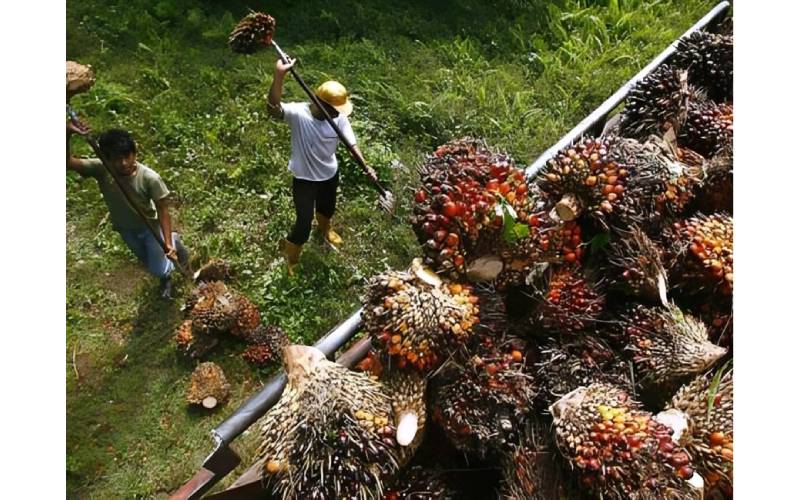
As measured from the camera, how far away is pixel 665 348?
6.13ft

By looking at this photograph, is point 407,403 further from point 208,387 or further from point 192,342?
point 192,342

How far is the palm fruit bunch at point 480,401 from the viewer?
1.69m

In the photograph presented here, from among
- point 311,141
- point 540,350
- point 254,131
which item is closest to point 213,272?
point 311,141

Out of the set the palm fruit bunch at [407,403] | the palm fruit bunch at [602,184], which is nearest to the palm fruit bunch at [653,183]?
the palm fruit bunch at [602,184]

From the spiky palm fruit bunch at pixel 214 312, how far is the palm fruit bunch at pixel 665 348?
2533 mm

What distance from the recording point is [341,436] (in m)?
1.56

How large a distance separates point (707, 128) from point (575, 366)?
121 cm

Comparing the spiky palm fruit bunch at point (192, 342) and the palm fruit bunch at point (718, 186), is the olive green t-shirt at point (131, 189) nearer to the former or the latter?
the spiky palm fruit bunch at point (192, 342)

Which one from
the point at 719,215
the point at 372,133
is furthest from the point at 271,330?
the point at 719,215

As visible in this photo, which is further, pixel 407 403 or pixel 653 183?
pixel 653 183

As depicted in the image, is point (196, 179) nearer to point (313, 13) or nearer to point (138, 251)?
point (138, 251)

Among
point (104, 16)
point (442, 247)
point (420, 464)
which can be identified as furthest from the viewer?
point (104, 16)

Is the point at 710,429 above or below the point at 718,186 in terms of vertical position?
below

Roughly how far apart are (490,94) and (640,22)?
6.31 ft
